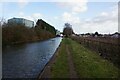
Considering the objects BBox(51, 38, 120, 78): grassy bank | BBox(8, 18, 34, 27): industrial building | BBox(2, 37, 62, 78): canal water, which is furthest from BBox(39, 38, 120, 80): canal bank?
BBox(8, 18, 34, 27): industrial building

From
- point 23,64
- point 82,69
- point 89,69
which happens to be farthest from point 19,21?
point 89,69

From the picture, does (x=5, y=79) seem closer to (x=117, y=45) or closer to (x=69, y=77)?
(x=69, y=77)

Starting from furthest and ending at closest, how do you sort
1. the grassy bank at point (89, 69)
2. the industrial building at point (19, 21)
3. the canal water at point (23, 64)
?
the industrial building at point (19, 21)
the canal water at point (23, 64)
the grassy bank at point (89, 69)

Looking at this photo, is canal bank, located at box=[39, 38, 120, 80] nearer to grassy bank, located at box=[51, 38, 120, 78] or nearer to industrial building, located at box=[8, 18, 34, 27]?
grassy bank, located at box=[51, 38, 120, 78]

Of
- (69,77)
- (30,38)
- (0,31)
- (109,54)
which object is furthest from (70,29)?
(69,77)

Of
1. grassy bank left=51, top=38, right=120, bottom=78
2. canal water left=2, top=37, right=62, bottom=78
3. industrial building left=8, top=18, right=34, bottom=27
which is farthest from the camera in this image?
industrial building left=8, top=18, right=34, bottom=27

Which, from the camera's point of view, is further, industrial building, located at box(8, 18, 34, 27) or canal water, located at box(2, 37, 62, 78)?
industrial building, located at box(8, 18, 34, 27)

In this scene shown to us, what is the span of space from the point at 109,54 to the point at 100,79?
1014 centimetres

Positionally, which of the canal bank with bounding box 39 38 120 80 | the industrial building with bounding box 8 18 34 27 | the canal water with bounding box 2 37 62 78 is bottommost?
the canal water with bounding box 2 37 62 78

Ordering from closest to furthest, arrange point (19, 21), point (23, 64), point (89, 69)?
point (89, 69) < point (23, 64) < point (19, 21)

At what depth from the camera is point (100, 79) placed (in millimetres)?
11227

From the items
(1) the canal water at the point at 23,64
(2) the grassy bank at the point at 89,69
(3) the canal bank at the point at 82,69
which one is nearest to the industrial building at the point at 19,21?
(1) the canal water at the point at 23,64

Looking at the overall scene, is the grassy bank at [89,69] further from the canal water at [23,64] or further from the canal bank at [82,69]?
the canal water at [23,64]

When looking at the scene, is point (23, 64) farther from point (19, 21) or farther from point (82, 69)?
point (19, 21)
